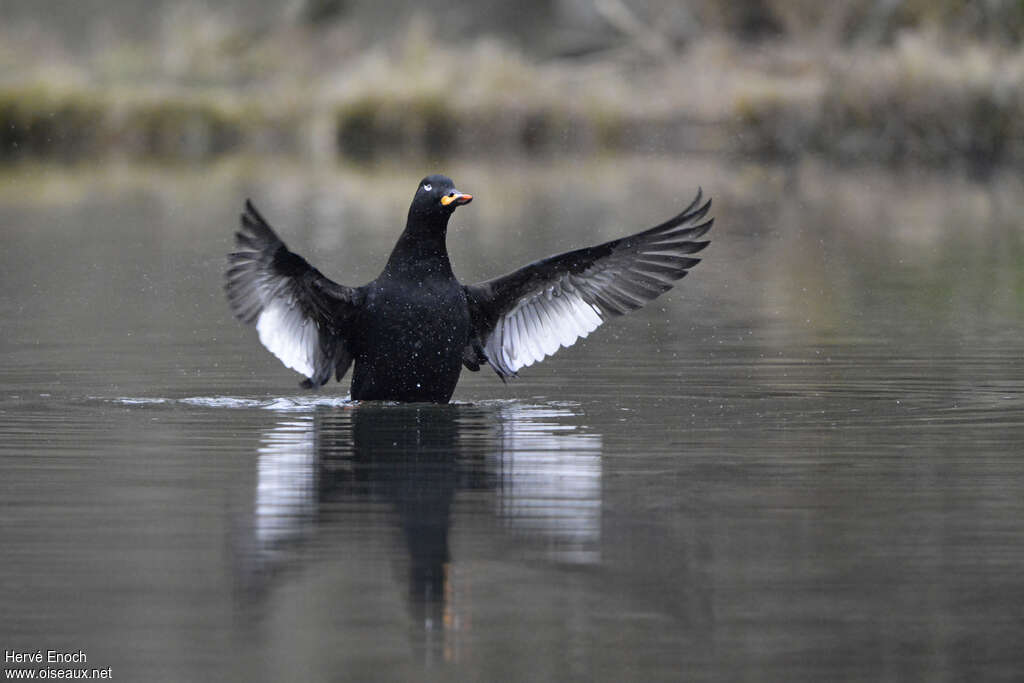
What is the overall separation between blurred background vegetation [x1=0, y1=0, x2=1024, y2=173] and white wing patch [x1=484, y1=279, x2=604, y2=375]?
73.2 feet

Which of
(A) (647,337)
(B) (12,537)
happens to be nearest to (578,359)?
(A) (647,337)

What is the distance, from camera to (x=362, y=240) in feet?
68.5

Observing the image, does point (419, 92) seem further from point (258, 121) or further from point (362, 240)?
point (362, 240)

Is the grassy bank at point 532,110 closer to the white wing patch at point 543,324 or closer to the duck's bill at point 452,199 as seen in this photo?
the white wing patch at point 543,324

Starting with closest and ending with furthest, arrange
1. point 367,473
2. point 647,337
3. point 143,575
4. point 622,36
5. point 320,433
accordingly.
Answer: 1. point 143,575
2. point 367,473
3. point 320,433
4. point 647,337
5. point 622,36

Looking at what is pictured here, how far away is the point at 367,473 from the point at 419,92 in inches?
1182

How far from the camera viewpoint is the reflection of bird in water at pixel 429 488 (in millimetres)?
6426

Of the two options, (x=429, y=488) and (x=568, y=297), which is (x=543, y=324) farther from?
(x=429, y=488)

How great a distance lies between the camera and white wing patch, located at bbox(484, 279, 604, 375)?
36.0ft

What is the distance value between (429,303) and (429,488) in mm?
2417

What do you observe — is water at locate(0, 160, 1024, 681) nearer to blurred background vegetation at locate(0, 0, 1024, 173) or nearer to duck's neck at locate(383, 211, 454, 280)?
duck's neck at locate(383, 211, 454, 280)

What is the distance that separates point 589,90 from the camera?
39.1m

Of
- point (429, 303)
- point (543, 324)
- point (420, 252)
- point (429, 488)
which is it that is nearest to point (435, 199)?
point (420, 252)

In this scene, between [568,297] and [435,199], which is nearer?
[435,199]
